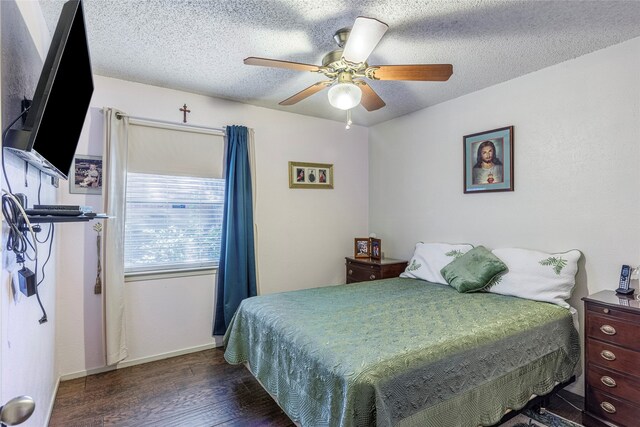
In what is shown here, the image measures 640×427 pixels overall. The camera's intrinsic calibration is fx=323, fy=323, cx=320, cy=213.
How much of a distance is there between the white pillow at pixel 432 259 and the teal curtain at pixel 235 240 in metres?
1.68

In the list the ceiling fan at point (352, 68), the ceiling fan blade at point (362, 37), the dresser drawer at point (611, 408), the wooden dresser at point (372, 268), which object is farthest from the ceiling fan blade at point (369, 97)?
the dresser drawer at point (611, 408)

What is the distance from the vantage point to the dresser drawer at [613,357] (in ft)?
6.24

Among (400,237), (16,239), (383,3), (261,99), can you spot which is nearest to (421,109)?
(400,237)

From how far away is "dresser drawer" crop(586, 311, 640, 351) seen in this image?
190 cm

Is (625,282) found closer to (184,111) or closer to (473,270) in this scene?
(473,270)

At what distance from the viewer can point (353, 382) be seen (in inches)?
54.9

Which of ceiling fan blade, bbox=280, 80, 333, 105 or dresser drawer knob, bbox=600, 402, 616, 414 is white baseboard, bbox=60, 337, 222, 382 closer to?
ceiling fan blade, bbox=280, 80, 333, 105

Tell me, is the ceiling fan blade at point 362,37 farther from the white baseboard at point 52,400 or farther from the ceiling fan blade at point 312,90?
the white baseboard at point 52,400

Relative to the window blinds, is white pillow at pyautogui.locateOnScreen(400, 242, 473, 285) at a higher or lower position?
lower

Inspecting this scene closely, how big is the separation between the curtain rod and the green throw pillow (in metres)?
2.64

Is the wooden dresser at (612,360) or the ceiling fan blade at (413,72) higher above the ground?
the ceiling fan blade at (413,72)

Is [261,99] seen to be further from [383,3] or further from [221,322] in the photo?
[221,322]

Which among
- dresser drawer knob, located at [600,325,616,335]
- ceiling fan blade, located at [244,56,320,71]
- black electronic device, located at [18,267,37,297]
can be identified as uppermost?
ceiling fan blade, located at [244,56,320,71]

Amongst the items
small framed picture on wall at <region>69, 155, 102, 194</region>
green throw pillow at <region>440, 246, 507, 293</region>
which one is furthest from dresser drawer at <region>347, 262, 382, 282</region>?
small framed picture on wall at <region>69, 155, 102, 194</region>
